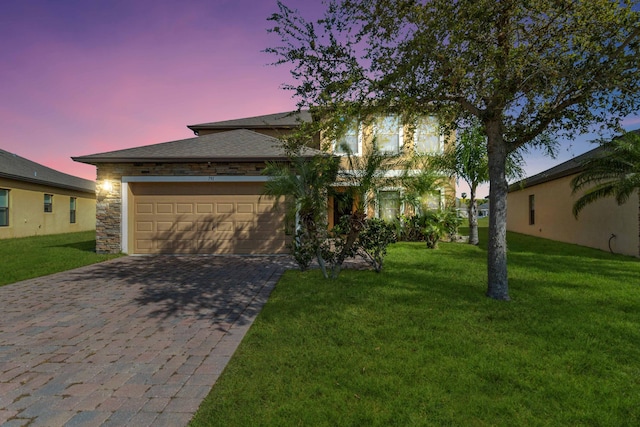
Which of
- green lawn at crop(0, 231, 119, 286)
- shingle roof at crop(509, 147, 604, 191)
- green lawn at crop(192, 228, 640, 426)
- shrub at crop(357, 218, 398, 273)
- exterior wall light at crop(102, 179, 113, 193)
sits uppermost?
shingle roof at crop(509, 147, 604, 191)

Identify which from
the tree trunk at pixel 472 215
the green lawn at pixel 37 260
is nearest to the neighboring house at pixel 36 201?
the green lawn at pixel 37 260

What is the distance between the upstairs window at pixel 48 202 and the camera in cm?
2056

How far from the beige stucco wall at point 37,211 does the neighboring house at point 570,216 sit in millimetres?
26760

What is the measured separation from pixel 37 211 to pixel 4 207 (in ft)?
7.22

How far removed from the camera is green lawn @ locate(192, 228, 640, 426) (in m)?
2.63

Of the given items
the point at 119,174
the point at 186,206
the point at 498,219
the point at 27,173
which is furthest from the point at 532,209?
the point at 27,173

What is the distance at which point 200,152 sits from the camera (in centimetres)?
1184

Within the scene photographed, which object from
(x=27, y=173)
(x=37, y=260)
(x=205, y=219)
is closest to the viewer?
(x=37, y=260)

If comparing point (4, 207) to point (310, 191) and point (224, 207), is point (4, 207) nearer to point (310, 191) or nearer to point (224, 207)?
point (224, 207)

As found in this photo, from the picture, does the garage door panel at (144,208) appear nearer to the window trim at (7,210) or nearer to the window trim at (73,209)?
the window trim at (7,210)

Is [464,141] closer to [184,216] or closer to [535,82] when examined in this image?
[535,82]

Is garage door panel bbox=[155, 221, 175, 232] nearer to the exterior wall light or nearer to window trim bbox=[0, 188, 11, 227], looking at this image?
the exterior wall light

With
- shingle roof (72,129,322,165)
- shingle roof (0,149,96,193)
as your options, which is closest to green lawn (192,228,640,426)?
shingle roof (72,129,322,165)

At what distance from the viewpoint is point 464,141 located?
42.6ft
